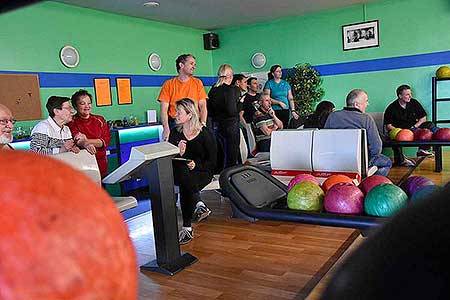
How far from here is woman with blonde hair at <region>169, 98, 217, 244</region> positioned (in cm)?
382

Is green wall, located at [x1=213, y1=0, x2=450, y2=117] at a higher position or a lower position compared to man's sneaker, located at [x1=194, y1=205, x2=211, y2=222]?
higher

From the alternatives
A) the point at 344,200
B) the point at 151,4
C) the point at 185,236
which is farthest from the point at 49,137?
the point at 151,4

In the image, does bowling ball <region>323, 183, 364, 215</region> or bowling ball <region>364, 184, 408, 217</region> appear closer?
bowling ball <region>364, 184, 408, 217</region>

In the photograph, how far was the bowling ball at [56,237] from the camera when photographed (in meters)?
0.15

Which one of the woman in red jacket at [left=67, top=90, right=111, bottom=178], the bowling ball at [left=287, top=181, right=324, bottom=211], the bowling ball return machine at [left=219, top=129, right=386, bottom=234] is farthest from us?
the woman in red jacket at [left=67, top=90, right=111, bottom=178]

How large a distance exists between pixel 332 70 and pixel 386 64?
3.16 ft

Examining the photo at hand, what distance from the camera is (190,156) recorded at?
3.97 meters

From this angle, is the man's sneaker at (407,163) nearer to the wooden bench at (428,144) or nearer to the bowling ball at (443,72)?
the wooden bench at (428,144)

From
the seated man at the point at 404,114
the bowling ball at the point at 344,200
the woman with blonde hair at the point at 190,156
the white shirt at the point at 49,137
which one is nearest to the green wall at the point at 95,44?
the white shirt at the point at 49,137

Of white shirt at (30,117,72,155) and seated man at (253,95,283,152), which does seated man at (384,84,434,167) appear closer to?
seated man at (253,95,283,152)

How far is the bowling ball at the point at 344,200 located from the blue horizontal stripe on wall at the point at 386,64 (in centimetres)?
614

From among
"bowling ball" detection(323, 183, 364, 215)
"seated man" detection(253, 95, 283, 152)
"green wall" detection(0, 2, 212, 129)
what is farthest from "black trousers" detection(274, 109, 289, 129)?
"bowling ball" detection(323, 183, 364, 215)

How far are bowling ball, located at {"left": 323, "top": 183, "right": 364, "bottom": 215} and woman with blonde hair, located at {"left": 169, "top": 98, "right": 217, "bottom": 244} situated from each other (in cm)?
205

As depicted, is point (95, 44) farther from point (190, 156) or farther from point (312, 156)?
point (312, 156)
